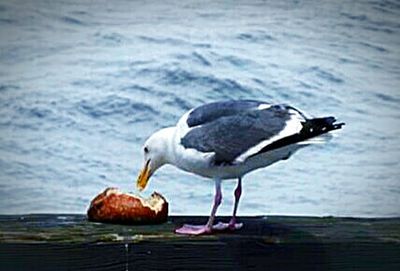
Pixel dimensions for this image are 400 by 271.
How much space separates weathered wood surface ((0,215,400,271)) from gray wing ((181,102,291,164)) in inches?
5.3

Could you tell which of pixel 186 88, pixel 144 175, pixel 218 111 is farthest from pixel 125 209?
pixel 186 88

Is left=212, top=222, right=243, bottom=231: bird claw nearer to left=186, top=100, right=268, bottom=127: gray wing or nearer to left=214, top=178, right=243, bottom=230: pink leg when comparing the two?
left=214, top=178, right=243, bottom=230: pink leg

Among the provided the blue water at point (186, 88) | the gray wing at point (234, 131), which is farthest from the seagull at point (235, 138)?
the blue water at point (186, 88)

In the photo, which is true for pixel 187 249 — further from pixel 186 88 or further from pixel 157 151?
pixel 186 88

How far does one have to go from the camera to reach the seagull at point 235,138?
4.31ft

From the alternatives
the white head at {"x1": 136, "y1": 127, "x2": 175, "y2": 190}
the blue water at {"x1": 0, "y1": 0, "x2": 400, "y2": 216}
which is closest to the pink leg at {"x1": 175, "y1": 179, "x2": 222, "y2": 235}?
the white head at {"x1": 136, "y1": 127, "x2": 175, "y2": 190}

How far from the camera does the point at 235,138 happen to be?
1360 millimetres

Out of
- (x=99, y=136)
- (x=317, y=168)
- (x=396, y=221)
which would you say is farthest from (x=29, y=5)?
(x=396, y=221)

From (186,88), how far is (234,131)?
0.39 m

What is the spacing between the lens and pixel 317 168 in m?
1.75

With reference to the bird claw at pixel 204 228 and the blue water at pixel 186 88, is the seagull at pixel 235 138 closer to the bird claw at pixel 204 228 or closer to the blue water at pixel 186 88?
the bird claw at pixel 204 228

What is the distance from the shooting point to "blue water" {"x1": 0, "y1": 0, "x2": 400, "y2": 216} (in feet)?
5.65

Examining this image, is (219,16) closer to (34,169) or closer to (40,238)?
(34,169)

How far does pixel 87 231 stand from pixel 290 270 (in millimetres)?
315
